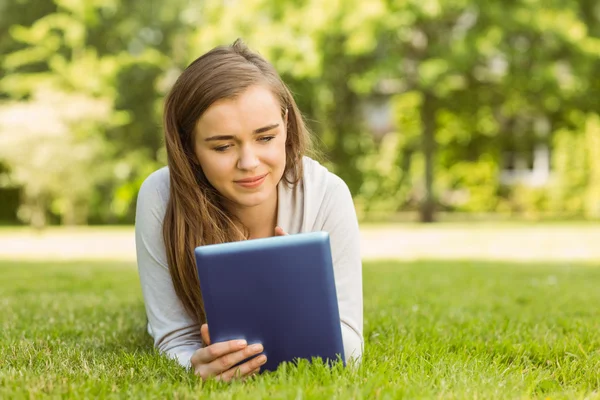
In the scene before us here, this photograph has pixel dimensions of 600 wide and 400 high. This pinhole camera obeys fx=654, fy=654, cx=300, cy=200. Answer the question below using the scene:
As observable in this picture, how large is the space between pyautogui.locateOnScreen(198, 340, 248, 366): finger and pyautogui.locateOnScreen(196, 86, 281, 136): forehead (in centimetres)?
81

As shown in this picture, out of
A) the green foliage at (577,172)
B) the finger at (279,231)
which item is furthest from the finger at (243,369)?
the green foliage at (577,172)

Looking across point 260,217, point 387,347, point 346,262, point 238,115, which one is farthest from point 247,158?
point 387,347

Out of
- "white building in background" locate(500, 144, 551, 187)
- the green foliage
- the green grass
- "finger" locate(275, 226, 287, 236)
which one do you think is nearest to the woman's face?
"finger" locate(275, 226, 287, 236)

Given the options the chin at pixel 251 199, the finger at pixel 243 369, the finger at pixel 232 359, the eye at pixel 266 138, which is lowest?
Answer: the finger at pixel 243 369

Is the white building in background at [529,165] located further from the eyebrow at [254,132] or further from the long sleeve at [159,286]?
the eyebrow at [254,132]

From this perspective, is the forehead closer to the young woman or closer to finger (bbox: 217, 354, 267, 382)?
the young woman

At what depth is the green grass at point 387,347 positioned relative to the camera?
2.32 metres

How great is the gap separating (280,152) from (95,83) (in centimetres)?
2120

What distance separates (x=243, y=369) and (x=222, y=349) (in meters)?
0.13

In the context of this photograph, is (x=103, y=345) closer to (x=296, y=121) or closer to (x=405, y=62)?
(x=296, y=121)

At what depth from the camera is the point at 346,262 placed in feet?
9.49

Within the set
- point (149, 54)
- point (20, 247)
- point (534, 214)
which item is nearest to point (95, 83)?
point (149, 54)

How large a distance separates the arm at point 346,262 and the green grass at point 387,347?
14 centimetres

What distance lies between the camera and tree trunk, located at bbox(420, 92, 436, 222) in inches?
783
